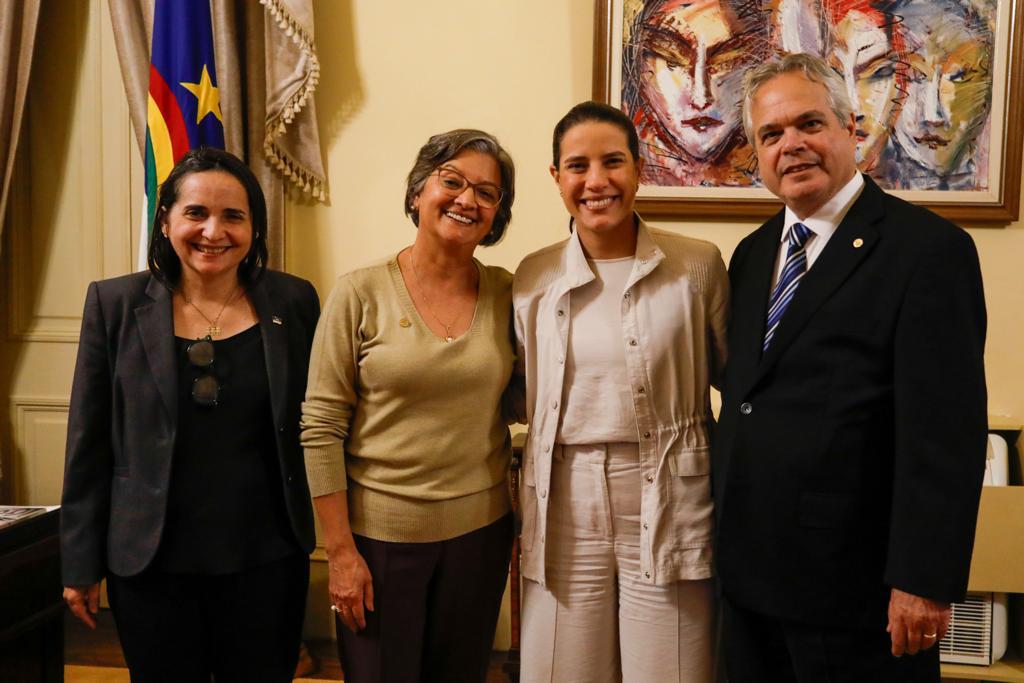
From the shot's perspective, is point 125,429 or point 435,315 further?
point 435,315

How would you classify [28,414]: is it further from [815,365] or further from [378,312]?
[815,365]

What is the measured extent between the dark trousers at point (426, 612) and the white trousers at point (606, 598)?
0.38ft

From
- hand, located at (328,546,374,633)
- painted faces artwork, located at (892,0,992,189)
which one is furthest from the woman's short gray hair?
painted faces artwork, located at (892,0,992,189)

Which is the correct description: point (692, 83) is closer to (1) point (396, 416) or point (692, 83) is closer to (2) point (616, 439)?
(2) point (616, 439)

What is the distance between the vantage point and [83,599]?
1.61 metres

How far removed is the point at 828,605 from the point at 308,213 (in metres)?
2.10

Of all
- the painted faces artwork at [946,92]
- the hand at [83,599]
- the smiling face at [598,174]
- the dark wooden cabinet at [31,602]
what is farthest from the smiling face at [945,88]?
the dark wooden cabinet at [31,602]

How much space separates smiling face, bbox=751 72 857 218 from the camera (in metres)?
1.47

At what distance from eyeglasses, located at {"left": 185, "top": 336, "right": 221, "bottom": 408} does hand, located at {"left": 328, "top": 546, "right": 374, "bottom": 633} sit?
384 mm

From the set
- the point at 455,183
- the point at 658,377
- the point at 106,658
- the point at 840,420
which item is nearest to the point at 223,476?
the point at 455,183

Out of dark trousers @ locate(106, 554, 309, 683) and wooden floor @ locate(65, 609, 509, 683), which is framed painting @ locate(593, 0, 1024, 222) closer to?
dark trousers @ locate(106, 554, 309, 683)

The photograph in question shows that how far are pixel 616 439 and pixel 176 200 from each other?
970 millimetres

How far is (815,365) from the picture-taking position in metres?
1.40

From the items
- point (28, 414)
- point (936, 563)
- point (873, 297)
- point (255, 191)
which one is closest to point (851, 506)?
point (936, 563)
